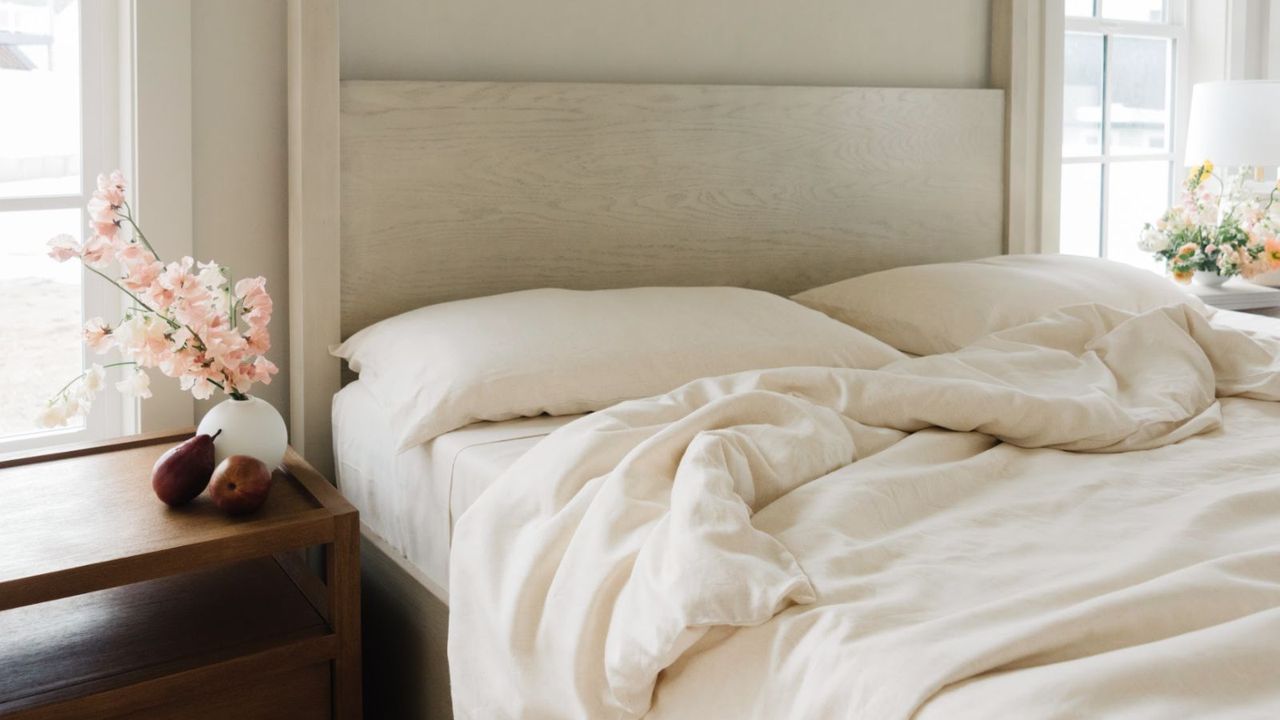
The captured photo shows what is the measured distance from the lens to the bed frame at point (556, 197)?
7.27 feet

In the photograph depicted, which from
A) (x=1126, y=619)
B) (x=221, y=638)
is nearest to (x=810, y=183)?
(x=221, y=638)

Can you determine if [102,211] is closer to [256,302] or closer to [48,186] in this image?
[256,302]

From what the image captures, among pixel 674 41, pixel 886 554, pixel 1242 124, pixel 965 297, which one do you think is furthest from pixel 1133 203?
pixel 886 554

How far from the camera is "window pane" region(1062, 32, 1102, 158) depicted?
3857 millimetres

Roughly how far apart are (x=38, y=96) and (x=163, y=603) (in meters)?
0.98

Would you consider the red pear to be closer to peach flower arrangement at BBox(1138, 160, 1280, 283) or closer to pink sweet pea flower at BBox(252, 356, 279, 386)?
pink sweet pea flower at BBox(252, 356, 279, 386)

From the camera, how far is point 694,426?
1533 millimetres

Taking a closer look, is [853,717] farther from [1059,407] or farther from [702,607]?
[1059,407]

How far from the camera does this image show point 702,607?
45.9 inches

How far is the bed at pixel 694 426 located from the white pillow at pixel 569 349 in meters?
0.05

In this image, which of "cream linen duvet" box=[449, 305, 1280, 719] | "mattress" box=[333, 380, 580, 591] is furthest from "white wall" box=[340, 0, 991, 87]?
"cream linen duvet" box=[449, 305, 1280, 719]

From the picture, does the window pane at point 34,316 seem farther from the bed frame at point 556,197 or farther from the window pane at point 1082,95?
the window pane at point 1082,95

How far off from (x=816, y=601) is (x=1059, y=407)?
696 mm

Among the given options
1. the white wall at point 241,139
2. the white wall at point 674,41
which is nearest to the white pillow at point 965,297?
the white wall at point 674,41
